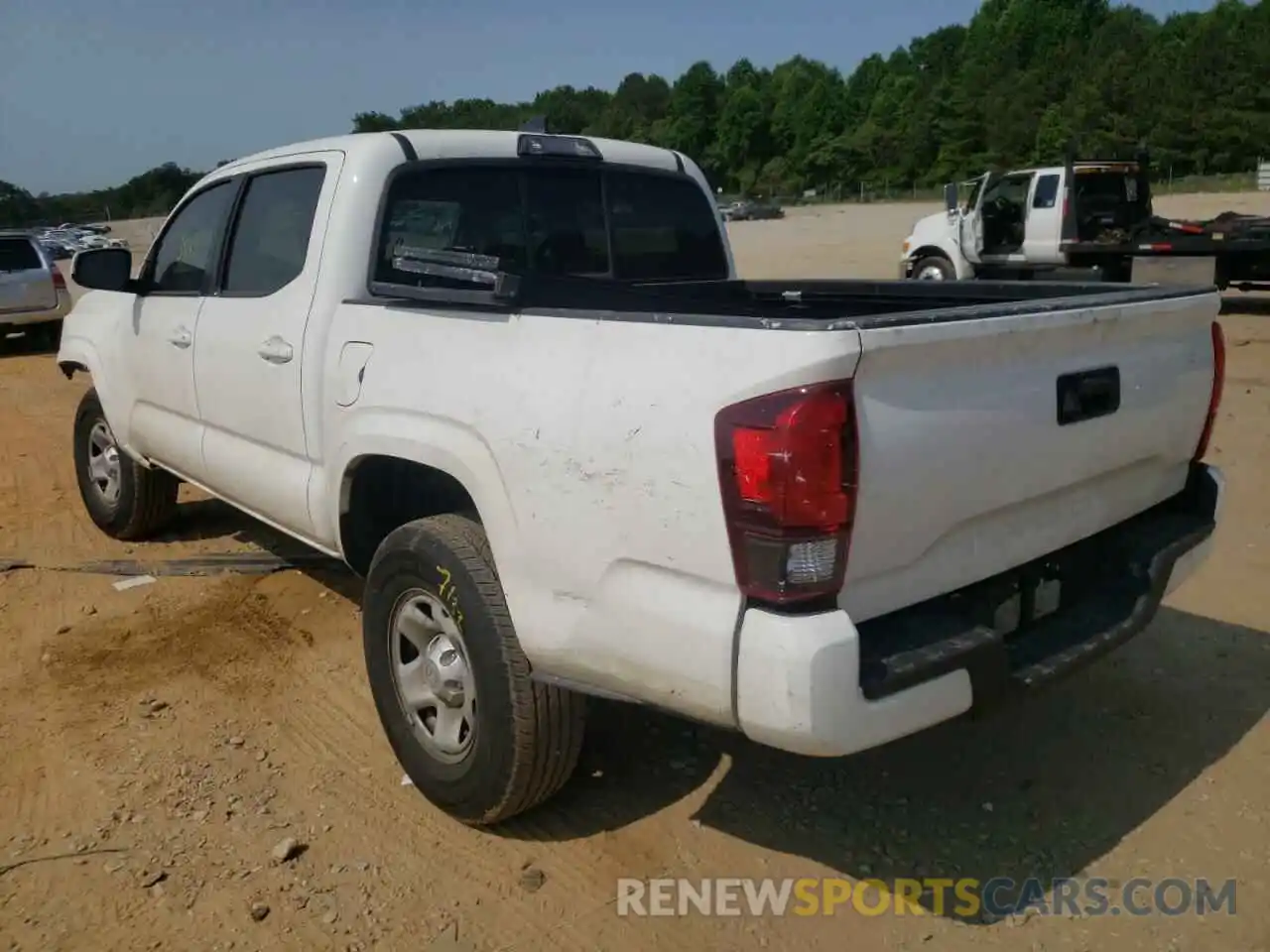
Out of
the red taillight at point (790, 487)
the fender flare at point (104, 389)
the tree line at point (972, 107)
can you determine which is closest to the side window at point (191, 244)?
the fender flare at point (104, 389)

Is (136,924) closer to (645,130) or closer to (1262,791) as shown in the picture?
(1262,791)

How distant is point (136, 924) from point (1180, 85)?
8477cm

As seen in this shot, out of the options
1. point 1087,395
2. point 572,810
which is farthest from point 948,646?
point 572,810

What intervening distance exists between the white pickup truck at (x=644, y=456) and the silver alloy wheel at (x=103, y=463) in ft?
5.55

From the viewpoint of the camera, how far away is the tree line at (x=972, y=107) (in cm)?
7206

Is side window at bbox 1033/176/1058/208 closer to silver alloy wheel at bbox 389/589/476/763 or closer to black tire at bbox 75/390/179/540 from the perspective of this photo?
black tire at bbox 75/390/179/540

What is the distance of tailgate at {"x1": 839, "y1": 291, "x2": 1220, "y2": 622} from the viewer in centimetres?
231

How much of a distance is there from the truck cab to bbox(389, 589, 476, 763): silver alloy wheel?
1331 centimetres

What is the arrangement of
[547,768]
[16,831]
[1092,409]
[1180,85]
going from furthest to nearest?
1. [1180,85]
2. [16,831]
3. [547,768]
4. [1092,409]

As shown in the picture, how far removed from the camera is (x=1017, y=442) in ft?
8.47

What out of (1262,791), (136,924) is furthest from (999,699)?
(136,924)

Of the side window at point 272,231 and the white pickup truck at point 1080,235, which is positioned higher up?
the side window at point 272,231

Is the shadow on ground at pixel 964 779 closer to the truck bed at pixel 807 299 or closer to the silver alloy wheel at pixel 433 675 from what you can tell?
the silver alloy wheel at pixel 433 675

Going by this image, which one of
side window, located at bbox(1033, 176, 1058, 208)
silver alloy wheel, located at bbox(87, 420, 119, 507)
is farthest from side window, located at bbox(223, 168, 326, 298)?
side window, located at bbox(1033, 176, 1058, 208)
